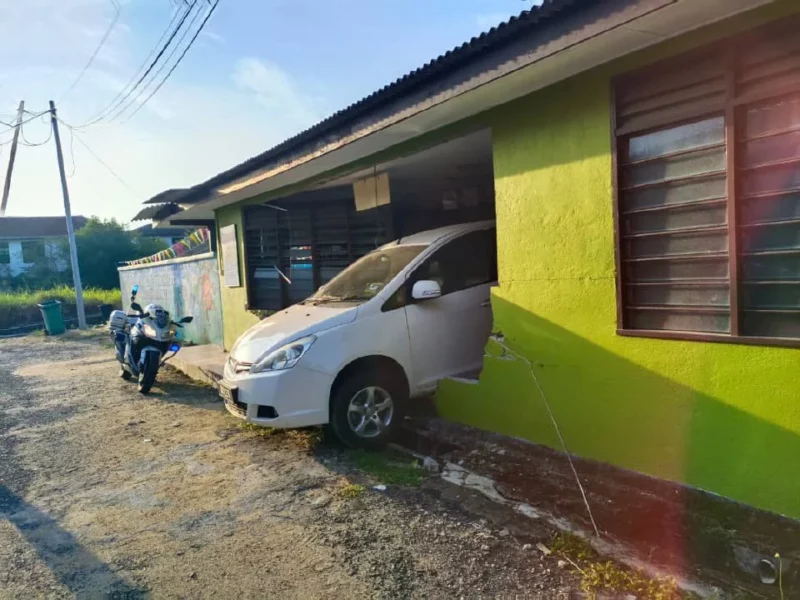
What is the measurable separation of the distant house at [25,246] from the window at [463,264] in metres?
39.3

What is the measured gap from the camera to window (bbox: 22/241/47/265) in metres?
40.4

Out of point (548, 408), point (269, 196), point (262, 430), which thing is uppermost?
point (269, 196)

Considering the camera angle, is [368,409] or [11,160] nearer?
[368,409]

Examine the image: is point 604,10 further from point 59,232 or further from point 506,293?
point 59,232

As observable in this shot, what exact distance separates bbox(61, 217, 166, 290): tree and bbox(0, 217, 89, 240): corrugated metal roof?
9.52 metres

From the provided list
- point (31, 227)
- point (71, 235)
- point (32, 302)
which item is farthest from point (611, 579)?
point (31, 227)

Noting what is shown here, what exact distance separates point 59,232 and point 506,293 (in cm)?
5011

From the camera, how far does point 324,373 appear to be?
205 inches

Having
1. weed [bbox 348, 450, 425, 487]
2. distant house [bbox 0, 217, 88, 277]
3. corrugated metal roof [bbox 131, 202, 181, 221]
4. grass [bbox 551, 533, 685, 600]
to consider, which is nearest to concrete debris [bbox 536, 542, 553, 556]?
grass [bbox 551, 533, 685, 600]

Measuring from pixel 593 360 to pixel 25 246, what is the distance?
154 ft

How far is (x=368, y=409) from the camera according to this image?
18.0 feet

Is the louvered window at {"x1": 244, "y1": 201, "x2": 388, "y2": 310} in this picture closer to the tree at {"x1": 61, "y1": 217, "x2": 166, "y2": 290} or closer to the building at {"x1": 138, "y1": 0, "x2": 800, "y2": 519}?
the building at {"x1": 138, "y1": 0, "x2": 800, "y2": 519}

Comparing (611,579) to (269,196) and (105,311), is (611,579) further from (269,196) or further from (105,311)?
(105,311)

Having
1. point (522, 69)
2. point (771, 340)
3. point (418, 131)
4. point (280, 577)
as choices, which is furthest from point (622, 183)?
point (280, 577)
